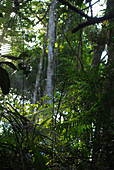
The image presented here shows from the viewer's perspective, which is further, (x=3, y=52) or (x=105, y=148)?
(x=105, y=148)

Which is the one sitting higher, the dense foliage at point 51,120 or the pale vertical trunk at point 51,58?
the pale vertical trunk at point 51,58

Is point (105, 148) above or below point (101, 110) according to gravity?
below

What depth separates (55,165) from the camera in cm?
68

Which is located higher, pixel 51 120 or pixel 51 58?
pixel 51 58

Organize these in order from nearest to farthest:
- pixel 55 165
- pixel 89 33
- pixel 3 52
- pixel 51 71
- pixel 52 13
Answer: pixel 55 165, pixel 3 52, pixel 89 33, pixel 51 71, pixel 52 13

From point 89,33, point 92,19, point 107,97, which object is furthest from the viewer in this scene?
point 89,33

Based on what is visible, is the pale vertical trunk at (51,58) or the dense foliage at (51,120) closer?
the dense foliage at (51,120)

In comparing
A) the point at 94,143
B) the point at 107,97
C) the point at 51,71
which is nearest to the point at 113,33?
the point at 107,97

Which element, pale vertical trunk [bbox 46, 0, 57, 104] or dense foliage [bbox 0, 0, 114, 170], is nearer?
dense foliage [bbox 0, 0, 114, 170]

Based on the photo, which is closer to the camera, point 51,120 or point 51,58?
point 51,120

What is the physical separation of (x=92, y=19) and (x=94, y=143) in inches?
34.1

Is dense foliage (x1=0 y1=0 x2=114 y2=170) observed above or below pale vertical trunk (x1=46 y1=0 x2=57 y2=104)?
below

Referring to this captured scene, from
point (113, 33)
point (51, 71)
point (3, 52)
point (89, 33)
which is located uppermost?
point (51, 71)

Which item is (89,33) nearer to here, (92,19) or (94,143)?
(92,19)
